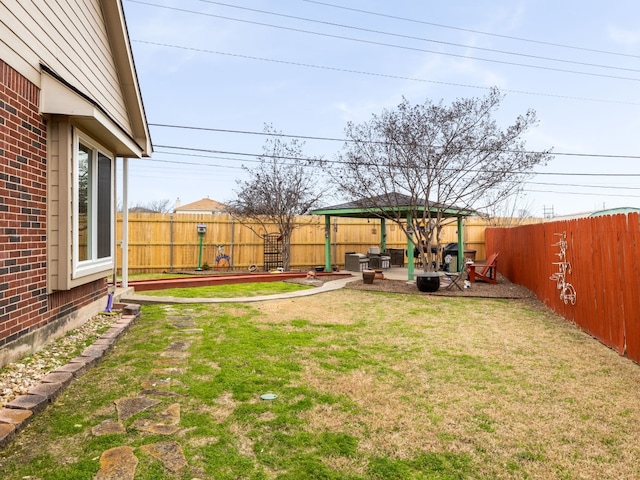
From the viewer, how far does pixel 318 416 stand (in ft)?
9.56

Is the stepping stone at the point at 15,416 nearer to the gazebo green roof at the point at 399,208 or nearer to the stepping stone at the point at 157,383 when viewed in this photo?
the stepping stone at the point at 157,383

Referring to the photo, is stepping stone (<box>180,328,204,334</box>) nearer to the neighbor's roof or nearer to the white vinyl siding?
the white vinyl siding

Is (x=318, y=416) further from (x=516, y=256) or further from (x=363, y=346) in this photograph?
(x=516, y=256)

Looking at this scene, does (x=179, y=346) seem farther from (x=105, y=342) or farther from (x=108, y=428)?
(x=108, y=428)

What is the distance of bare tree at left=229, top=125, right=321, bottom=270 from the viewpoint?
1509cm

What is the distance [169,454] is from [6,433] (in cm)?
99

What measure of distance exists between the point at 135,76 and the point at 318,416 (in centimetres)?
645

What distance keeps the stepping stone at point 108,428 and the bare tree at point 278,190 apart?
12.3 meters

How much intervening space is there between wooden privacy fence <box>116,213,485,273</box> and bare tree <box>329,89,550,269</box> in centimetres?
564

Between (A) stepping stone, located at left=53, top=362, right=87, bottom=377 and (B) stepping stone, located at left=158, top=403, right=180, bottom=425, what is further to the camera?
(A) stepping stone, located at left=53, top=362, right=87, bottom=377

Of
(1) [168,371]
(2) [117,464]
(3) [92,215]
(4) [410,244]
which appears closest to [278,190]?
(4) [410,244]

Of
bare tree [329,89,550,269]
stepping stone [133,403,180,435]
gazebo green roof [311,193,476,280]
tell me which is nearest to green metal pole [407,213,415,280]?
gazebo green roof [311,193,476,280]

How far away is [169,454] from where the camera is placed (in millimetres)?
2354

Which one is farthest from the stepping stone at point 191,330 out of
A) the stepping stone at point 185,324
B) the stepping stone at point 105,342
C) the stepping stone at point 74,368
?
the stepping stone at point 74,368
